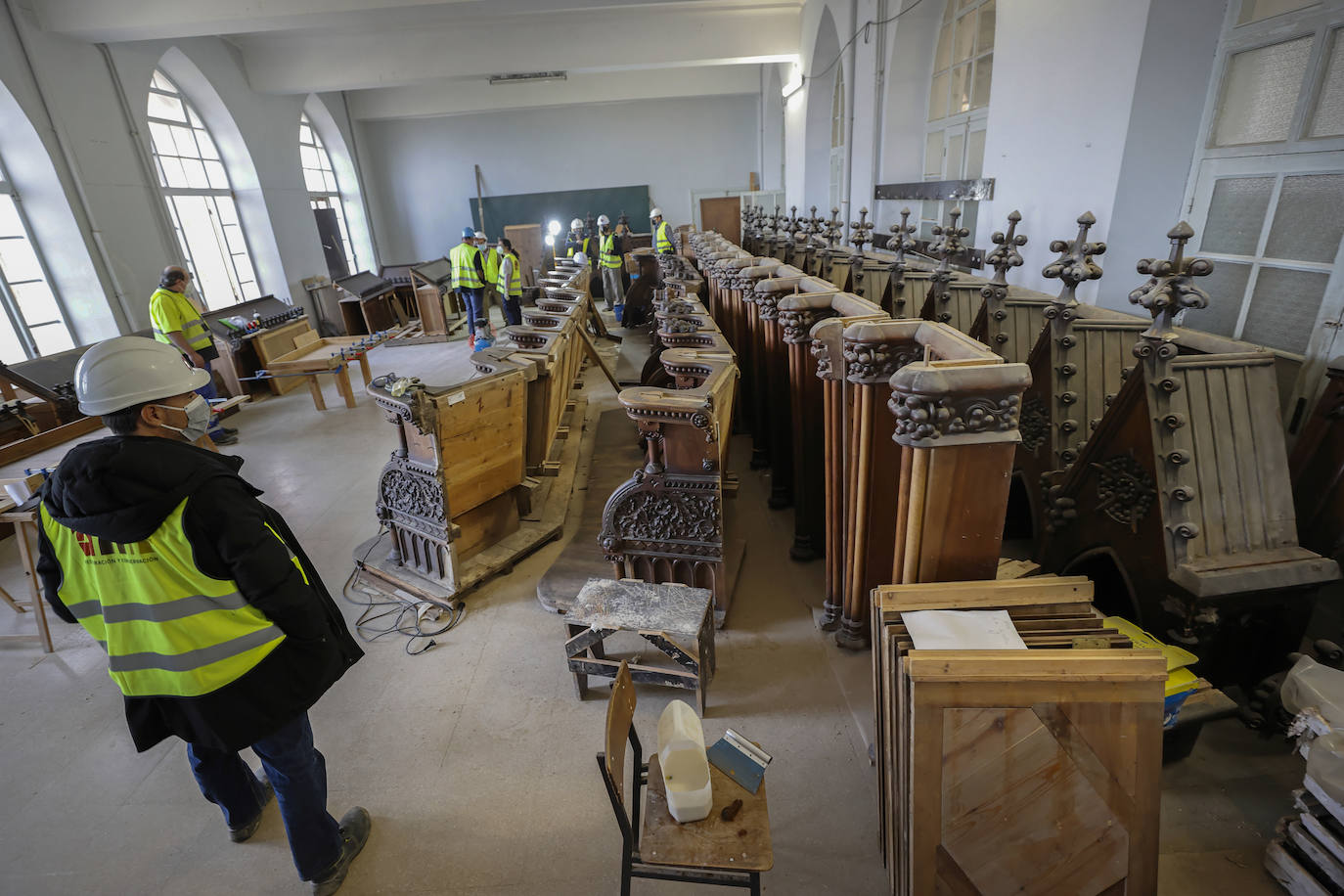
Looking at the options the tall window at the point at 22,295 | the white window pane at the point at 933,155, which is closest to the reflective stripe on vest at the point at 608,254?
the white window pane at the point at 933,155

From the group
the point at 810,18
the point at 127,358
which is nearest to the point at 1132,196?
the point at 127,358

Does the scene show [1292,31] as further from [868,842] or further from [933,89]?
[933,89]

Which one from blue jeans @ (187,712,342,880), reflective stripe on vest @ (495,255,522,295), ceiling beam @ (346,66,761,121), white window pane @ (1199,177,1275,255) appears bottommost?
blue jeans @ (187,712,342,880)

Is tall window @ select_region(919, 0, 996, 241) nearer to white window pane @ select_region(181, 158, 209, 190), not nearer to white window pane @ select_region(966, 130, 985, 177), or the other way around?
white window pane @ select_region(966, 130, 985, 177)

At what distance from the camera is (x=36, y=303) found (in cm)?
710

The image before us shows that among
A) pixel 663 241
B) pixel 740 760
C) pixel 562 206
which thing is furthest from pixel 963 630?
pixel 562 206

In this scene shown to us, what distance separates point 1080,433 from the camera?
302cm

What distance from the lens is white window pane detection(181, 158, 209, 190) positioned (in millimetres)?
9688

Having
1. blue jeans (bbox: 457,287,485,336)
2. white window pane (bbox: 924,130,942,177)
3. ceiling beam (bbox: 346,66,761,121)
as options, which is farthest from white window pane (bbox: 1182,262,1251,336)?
ceiling beam (bbox: 346,66,761,121)

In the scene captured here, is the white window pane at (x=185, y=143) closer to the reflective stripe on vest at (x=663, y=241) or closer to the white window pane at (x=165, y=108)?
the white window pane at (x=165, y=108)

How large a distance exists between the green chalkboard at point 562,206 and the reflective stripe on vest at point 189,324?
37.4 feet

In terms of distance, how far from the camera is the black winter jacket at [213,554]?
1.55 m

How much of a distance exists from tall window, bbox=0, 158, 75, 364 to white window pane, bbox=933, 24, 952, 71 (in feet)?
33.9

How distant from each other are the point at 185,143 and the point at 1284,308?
13.5m
